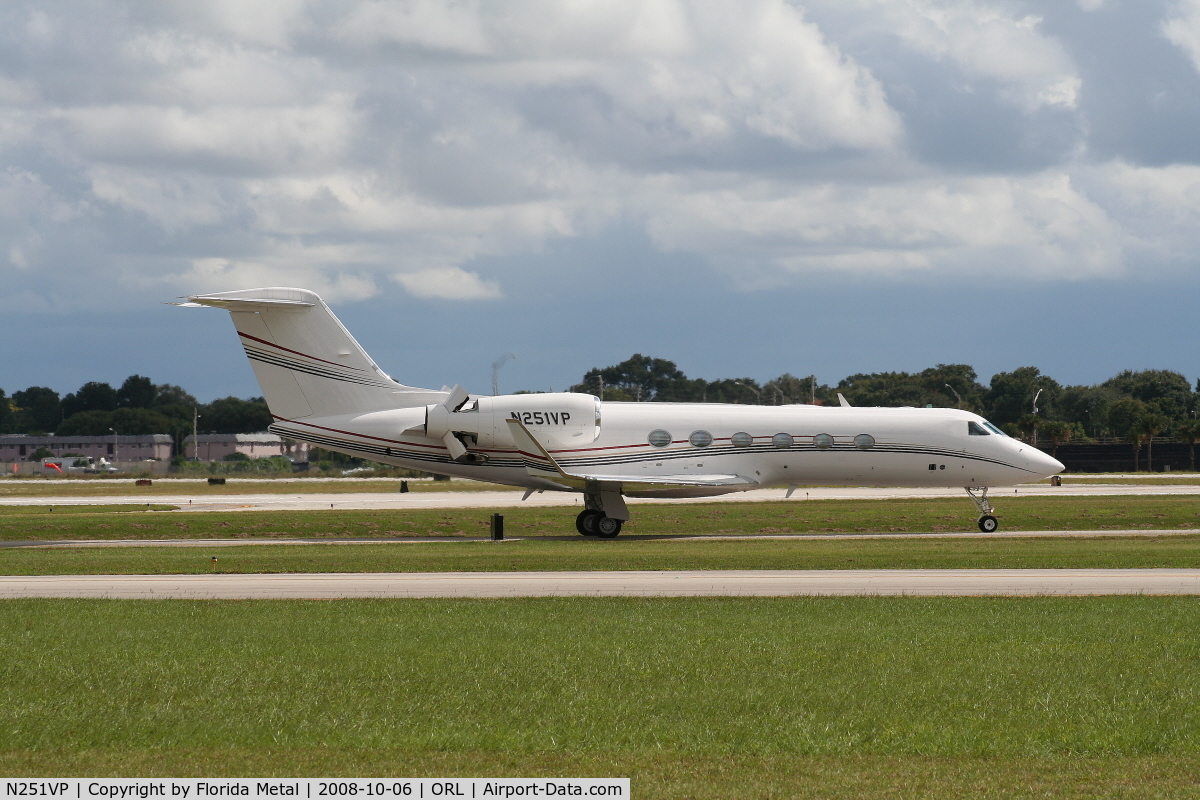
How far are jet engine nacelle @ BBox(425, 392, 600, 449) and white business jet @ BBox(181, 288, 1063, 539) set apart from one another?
0.12 ft

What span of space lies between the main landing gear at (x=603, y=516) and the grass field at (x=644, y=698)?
1617cm

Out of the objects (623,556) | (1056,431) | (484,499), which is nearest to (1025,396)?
(1056,431)

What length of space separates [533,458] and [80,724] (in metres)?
22.5

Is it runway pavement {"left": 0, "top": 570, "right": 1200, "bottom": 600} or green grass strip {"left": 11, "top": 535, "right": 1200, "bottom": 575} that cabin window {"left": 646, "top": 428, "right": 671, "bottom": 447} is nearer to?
green grass strip {"left": 11, "top": 535, "right": 1200, "bottom": 575}

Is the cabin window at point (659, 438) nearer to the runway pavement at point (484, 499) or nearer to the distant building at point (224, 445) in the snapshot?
the runway pavement at point (484, 499)

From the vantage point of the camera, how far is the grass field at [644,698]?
8.91m

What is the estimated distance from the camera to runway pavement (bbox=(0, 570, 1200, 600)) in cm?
1916

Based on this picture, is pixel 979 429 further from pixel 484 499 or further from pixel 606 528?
pixel 484 499

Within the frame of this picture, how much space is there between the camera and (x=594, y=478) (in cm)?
3216

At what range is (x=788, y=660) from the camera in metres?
12.7

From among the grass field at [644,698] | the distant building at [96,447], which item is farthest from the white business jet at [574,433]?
the distant building at [96,447]

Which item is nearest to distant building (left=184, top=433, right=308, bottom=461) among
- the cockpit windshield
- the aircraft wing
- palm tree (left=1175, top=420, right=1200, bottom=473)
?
palm tree (left=1175, top=420, right=1200, bottom=473)

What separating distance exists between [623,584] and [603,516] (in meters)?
12.3

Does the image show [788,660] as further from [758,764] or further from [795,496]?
[795,496]
